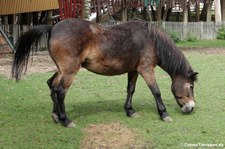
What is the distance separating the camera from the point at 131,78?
768cm

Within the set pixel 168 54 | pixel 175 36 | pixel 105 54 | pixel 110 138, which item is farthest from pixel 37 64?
pixel 175 36

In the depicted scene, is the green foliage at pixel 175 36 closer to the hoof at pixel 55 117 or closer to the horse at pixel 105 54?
the horse at pixel 105 54

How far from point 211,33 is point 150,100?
57.2 feet

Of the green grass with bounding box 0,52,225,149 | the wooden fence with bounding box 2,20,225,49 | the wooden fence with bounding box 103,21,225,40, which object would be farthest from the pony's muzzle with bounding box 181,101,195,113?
the wooden fence with bounding box 103,21,225,40

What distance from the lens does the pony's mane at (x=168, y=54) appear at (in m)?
7.23

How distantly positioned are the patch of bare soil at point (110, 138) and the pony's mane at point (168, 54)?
140cm

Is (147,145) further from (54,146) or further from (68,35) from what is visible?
(68,35)

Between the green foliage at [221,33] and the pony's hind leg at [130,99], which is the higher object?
the green foliage at [221,33]

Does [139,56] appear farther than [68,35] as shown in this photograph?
Yes

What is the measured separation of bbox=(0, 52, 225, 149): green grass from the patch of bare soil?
116 millimetres

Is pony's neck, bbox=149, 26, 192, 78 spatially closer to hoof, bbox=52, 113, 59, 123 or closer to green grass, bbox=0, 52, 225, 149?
green grass, bbox=0, 52, 225, 149

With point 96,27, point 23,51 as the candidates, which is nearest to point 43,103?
point 23,51

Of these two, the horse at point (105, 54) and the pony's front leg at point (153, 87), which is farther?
the pony's front leg at point (153, 87)

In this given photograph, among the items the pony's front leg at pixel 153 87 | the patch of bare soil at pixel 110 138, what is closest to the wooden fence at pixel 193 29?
the pony's front leg at pixel 153 87
